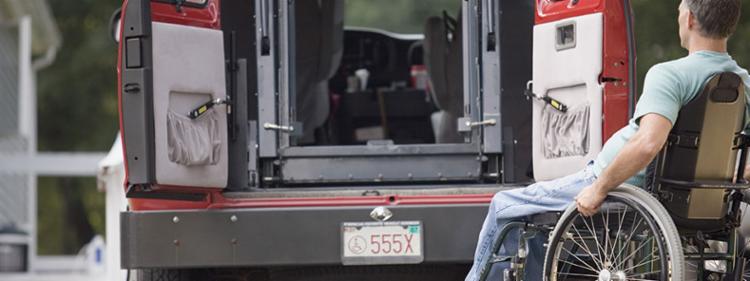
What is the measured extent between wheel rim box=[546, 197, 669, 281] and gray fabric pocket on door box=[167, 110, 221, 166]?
1.79 metres

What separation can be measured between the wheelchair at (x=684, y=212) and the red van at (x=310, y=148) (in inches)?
40.1

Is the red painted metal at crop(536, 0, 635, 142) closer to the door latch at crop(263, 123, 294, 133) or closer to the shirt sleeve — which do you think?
the shirt sleeve

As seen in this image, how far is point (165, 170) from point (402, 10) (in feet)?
10.5

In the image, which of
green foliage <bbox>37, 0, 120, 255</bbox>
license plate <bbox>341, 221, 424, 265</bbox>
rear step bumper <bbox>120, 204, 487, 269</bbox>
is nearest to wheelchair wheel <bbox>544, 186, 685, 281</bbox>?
rear step bumper <bbox>120, 204, 487, 269</bbox>

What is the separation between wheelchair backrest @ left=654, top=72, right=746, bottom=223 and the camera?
17.1 ft

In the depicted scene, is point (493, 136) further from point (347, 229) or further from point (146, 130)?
point (146, 130)

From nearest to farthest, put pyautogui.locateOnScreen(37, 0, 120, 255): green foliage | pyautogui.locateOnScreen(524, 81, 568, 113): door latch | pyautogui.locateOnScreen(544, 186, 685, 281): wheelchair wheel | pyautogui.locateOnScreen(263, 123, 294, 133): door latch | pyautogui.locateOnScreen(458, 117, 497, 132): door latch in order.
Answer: pyautogui.locateOnScreen(544, 186, 685, 281): wheelchair wheel
pyautogui.locateOnScreen(524, 81, 568, 113): door latch
pyautogui.locateOnScreen(458, 117, 497, 132): door latch
pyautogui.locateOnScreen(263, 123, 294, 133): door latch
pyautogui.locateOnScreen(37, 0, 120, 255): green foliage

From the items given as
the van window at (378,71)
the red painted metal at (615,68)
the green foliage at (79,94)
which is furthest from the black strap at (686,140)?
the green foliage at (79,94)

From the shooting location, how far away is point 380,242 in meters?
6.53

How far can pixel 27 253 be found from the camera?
17.1m

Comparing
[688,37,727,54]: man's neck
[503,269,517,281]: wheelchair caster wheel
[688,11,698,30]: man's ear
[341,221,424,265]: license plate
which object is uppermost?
[688,11,698,30]: man's ear

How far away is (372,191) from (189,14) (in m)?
1.10

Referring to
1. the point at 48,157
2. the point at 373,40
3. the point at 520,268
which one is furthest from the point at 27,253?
the point at 520,268

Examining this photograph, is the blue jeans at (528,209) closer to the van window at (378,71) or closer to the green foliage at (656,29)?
the van window at (378,71)
